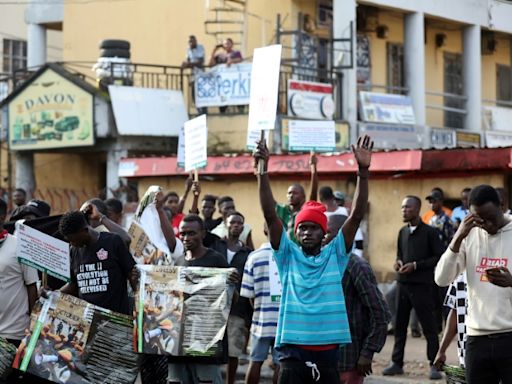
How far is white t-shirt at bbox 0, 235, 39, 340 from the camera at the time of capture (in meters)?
8.56

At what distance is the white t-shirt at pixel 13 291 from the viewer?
8562 mm

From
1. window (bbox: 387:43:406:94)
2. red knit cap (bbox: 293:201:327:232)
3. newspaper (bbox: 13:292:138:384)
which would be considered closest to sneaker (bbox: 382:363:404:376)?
newspaper (bbox: 13:292:138:384)

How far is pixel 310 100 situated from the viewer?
22.8m

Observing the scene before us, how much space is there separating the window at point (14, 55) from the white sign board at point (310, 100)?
37.2ft

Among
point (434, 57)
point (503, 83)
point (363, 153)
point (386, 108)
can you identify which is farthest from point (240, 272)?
point (503, 83)

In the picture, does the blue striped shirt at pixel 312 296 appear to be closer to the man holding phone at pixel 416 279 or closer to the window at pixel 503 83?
the man holding phone at pixel 416 279

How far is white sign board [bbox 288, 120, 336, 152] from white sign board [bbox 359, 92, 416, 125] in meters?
10.7

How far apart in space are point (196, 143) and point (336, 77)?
12051mm

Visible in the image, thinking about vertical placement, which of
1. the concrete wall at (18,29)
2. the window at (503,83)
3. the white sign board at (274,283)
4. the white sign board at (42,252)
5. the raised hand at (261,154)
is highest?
the concrete wall at (18,29)

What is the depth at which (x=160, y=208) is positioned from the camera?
10.3 meters

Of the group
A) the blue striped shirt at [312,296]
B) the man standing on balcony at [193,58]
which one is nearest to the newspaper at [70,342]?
the blue striped shirt at [312,296]

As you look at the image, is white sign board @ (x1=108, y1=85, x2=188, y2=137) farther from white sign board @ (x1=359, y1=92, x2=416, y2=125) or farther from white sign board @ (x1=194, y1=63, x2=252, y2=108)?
white sign board @ (x1=359, y1=92, x2=416, y2=125)

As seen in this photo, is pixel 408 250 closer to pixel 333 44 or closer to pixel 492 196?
pixel 492 196

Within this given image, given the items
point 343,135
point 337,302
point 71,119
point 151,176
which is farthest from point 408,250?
point 71,119
